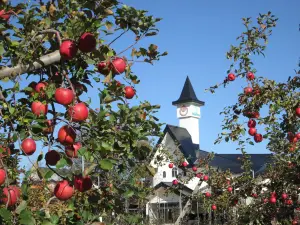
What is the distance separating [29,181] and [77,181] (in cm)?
27

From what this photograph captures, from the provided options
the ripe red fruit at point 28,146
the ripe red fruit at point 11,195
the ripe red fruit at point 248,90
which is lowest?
the ripe red fruit at point 11,195

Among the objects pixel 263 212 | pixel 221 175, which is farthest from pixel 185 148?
pixel 263 212

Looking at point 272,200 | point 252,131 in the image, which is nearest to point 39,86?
point 252,131

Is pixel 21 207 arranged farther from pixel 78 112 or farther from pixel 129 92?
pixel 129 92

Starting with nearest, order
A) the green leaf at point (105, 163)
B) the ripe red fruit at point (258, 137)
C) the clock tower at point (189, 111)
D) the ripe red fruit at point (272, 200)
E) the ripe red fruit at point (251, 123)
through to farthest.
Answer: the green leaf at point (105, 163) → the ripe red fruit at point (251, 123) → the ripe red fruit at point (258, 137) → the ripe red fruit at point (272, 200) → the clock tower at point (189, 111)

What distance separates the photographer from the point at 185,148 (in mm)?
28812

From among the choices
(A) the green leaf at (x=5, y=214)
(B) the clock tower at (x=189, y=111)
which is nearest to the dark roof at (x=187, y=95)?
(B) the clock tower at (x=189, y=111)

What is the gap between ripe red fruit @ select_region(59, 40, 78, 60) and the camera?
1948 millimetres

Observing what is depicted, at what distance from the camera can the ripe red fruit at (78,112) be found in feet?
6.03

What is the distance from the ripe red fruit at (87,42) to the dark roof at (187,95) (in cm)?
3529

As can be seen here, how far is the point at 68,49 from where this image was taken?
195 cm

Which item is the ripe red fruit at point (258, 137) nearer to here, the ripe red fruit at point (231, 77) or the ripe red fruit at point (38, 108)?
the ripe red fruit at point (231, 77)

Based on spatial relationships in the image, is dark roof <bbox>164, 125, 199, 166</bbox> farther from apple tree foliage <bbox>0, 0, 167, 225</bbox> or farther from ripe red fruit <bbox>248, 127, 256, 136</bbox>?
apple tree foliage <bbox>0, 0, 167, 225</bbox>

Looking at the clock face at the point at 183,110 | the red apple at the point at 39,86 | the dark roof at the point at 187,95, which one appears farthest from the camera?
the dark roof at the point at 187,95
